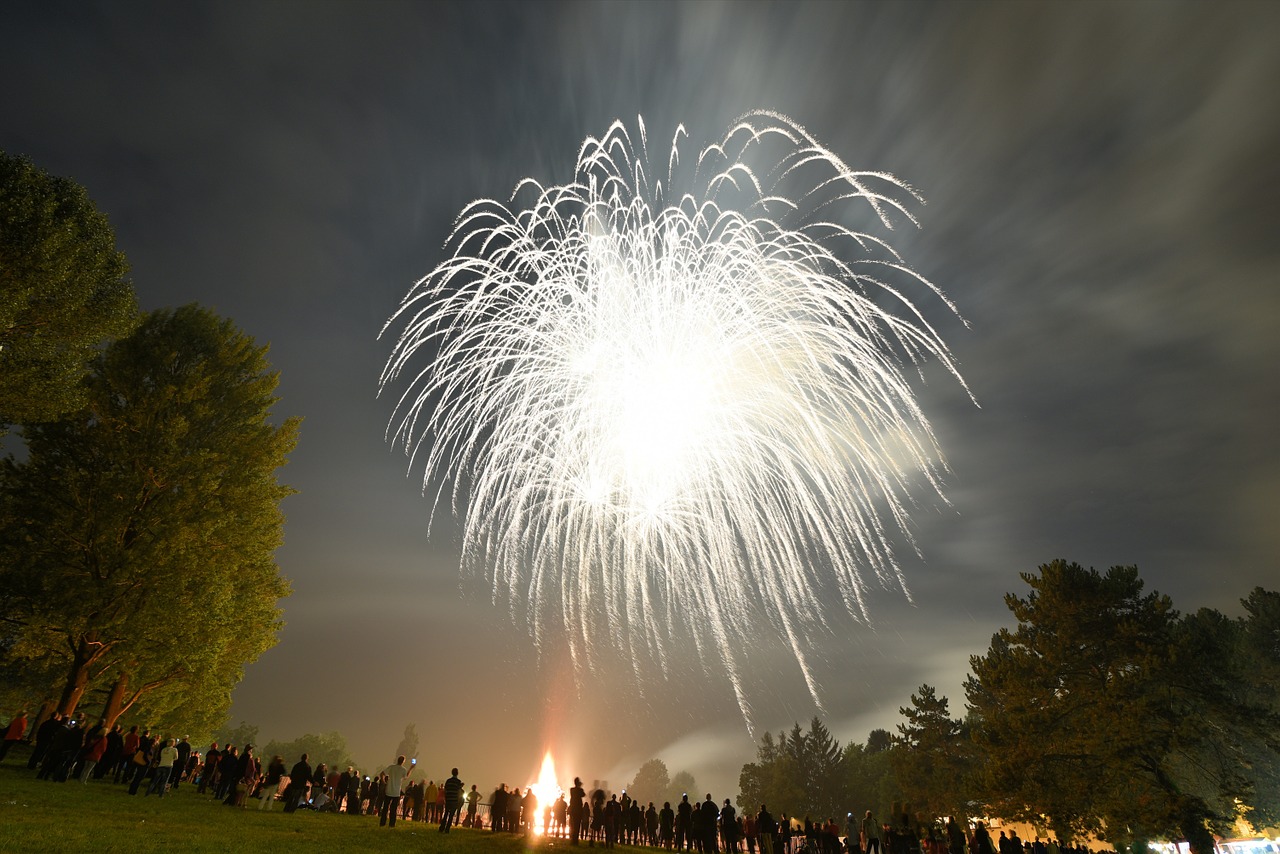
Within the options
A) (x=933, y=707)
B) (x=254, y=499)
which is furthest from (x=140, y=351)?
(x=933, y=707)

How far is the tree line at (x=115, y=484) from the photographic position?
1873 cm

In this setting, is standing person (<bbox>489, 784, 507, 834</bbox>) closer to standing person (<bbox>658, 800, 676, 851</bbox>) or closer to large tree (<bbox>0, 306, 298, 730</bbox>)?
standing person (<bbox>658, 800, 676, 851</bbox>)

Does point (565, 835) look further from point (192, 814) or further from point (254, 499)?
point (254, 499)

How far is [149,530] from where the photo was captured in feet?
72.6

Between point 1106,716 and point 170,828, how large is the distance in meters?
39.2

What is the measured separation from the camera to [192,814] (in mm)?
14812

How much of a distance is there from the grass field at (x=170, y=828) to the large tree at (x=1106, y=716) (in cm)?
2952

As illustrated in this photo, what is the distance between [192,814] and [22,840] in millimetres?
5882

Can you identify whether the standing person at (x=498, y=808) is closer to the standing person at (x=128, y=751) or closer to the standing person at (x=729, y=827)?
the standing person at (x=729, y=827)

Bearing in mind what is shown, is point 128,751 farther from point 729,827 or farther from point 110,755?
point 729,827

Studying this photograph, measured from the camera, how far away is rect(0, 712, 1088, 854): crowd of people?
17562 millimetres

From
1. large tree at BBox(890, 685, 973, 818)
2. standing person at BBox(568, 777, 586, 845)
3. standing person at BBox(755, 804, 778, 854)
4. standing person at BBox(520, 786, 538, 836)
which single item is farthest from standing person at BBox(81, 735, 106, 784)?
large tree at BBox(890, 685, 973, 818)

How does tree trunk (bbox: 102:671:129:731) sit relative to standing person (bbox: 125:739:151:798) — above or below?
above

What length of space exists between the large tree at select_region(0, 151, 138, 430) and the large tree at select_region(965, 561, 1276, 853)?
46.7 metres
